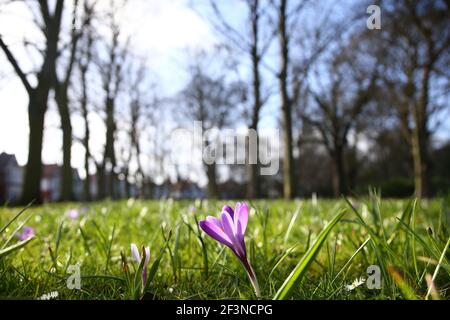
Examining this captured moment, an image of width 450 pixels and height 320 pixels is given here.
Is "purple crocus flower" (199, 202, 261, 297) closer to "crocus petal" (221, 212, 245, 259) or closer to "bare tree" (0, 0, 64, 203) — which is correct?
"crocus petal" (221, 212, 245, 259)

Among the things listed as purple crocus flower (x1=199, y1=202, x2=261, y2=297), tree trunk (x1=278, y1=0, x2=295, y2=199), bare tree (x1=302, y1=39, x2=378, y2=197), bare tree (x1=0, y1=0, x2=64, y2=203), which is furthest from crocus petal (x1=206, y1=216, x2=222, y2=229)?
bare tree (x1=302, y1=39, x2=378, y2=197)

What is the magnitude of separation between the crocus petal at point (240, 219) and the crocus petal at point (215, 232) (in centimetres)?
2

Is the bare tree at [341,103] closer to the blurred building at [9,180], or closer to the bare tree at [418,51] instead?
the bare tree at [418,51]

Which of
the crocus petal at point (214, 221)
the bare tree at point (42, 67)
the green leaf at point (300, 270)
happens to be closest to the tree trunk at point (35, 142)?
the bare tree at point (42, 67)

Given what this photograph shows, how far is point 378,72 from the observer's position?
1014cm

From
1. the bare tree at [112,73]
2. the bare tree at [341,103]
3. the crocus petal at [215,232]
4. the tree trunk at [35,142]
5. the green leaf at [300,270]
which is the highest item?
the bare tree at [341,103]

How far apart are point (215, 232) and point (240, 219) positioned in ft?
0.18

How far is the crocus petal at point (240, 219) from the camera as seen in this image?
2.31 ft

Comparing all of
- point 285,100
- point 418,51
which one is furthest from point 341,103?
point 285,100

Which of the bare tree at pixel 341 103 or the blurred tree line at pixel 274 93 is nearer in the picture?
the blurred tree line at pixel 274 93

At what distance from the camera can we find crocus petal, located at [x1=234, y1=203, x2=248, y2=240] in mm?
704

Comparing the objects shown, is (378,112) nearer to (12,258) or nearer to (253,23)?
(253,23)
